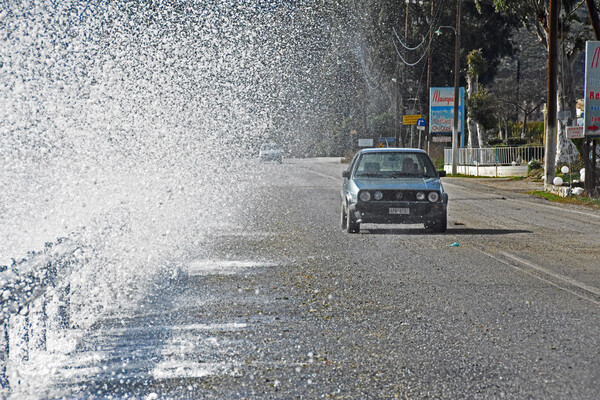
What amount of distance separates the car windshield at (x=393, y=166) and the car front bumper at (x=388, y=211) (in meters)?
0.99

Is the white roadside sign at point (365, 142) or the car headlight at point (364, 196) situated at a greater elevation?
the car headlight at point (364, 196)

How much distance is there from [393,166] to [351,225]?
5.10ft

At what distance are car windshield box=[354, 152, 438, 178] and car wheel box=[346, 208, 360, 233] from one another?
1077mm

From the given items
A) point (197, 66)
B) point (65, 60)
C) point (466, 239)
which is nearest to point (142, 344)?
point (466, 239)

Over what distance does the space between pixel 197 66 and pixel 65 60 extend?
37.4 feet

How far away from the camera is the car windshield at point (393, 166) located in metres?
15.6

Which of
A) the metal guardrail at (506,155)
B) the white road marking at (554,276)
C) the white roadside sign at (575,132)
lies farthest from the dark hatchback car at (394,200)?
the metal guardrail at (506,155)

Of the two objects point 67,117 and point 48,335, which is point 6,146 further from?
point 48,335

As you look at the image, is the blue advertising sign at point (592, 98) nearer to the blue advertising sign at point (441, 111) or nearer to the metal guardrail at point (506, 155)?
the metal guardrail at point (506, 155)

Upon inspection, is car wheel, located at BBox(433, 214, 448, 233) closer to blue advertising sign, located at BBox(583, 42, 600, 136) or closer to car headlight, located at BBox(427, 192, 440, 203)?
car headlight, located at BBox(427, 192, 440, 203)

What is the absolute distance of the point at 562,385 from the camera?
5.18 m

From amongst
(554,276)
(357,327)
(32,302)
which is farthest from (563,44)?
(32,302)

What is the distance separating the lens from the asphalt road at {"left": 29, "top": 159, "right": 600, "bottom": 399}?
521cm

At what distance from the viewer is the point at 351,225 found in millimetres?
14758
